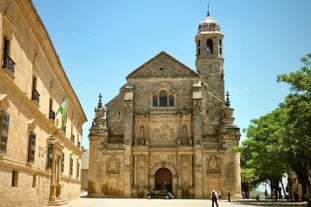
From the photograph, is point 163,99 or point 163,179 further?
point 163,99

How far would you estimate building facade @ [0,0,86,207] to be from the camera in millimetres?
13609

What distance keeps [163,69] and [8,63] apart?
31116 millimetres

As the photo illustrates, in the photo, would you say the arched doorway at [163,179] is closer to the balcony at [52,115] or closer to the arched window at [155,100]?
the arched window at [155,100]

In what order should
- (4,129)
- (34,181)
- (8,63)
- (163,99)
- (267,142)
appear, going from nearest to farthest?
(4,129) < (8,63) < (34,181) < (267,142) < (163,99)

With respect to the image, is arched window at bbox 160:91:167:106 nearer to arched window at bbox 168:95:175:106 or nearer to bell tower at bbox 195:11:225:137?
arched window at bbox 168:95:175:106

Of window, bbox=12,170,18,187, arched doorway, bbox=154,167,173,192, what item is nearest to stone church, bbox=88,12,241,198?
arched doorway, bbox=154,167,173,192

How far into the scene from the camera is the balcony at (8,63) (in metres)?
13.4

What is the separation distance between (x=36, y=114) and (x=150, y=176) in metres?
24.0

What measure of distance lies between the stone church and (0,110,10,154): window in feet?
91.0

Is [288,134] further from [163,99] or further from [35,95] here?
[163,99]

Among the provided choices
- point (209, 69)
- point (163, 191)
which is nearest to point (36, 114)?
point (163, 191)

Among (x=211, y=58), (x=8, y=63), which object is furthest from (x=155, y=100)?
(x=8, y=63)

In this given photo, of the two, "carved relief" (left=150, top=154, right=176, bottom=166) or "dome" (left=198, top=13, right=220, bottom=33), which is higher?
"dome" (left=198, top=13, right=220, bottom=33)

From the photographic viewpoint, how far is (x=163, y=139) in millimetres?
42344
